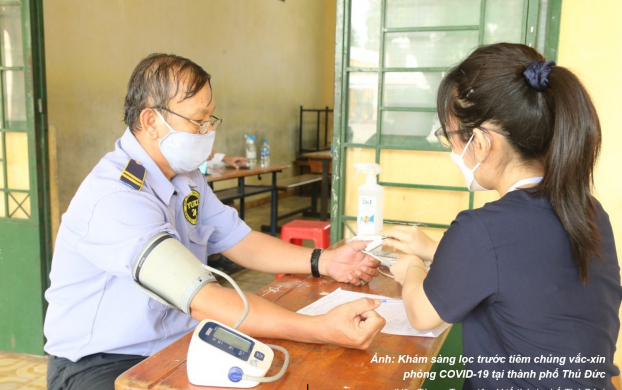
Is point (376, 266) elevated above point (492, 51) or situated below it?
below

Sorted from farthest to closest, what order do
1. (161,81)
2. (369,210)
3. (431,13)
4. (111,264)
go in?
(431,13) → (369,210) → (161,81) → (111,264)

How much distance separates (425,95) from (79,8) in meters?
2.94

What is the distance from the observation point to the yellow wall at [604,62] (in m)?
2.08

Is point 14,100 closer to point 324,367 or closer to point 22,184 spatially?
point 22,184

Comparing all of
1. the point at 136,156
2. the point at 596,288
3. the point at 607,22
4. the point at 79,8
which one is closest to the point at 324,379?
the point at 596,288

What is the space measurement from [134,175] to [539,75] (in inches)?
36.2

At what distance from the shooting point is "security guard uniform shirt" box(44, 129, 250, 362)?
1.20 meters

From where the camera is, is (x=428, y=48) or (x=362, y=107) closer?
(x=428, y=48)

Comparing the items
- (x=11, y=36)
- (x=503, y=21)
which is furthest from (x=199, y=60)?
(x=503, y=21)

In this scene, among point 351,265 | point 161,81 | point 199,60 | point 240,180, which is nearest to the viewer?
point 161,81

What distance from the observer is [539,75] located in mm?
962

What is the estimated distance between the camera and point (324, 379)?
37.9 inches

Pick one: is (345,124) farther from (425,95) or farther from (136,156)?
(136,156)

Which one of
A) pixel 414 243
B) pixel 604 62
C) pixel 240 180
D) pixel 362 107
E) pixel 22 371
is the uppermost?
pixel 604 62
